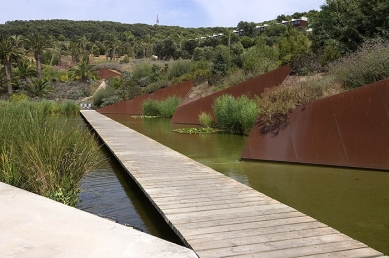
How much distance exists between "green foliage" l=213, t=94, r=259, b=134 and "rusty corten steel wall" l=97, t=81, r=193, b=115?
811 centimetres

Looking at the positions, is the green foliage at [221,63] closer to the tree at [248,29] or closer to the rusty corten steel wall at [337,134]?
the rusty corten steel wall at [337,134]

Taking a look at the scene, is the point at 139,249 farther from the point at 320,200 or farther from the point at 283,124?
the point at 283,124

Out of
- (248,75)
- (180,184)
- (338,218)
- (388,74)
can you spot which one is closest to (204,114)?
(248,75)

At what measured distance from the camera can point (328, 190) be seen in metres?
5.79

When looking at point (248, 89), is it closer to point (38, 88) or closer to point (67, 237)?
point (67, 237)

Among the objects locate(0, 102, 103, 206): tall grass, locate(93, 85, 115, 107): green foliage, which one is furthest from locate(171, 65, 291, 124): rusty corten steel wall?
locate(93, 85, 115, 107): green foliage

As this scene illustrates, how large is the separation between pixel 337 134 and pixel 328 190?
1.88 metres

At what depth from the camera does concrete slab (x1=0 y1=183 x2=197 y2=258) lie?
114 inches

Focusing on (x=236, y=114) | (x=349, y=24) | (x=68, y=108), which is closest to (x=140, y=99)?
(x=68, y=108)

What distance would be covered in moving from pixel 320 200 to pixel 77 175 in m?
3.28

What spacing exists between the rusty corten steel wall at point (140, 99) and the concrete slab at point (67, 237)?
17.8 meters

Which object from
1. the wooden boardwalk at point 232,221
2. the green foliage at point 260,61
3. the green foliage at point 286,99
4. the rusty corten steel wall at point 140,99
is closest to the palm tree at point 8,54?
the rusty corten steel wall at point 140,99

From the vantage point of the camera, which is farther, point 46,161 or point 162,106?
point 162,106

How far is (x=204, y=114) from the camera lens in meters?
15.2
